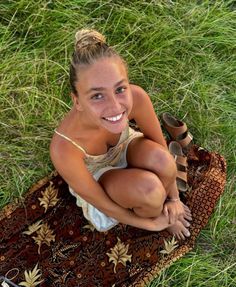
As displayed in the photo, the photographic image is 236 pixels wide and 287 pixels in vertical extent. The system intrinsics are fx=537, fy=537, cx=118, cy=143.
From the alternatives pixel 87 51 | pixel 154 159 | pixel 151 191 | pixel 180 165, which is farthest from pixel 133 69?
pixel 87 51

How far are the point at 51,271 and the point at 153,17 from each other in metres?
1.17

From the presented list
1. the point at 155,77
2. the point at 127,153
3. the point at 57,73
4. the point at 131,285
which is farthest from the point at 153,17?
the point at 131,285

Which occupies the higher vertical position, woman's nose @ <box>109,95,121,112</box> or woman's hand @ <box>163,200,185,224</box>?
woman's nose @ <box>109,95,121,112</box>

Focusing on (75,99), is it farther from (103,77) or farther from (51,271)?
(51,271)

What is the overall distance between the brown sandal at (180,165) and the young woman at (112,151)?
8 centimetres

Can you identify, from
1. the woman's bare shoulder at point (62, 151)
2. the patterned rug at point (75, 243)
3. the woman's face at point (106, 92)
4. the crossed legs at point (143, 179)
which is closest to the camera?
the woman's face at point (106, 92)

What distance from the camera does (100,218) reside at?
194 centimetres

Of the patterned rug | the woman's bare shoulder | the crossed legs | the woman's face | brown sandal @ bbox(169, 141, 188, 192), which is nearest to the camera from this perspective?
the woman's face

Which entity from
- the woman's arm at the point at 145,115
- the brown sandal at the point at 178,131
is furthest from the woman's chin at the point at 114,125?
the brown sandal at the point at 178,131

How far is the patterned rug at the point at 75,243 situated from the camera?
1.92m

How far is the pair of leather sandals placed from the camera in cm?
204

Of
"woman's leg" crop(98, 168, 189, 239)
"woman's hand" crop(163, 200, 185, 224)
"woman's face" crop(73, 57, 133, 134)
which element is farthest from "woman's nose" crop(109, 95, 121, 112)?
"woman's hand" crop(163, 200, 185, 224)

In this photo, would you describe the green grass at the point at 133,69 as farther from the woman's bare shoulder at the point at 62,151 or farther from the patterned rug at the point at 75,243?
the woman's bare shoulder at the point at 62,151

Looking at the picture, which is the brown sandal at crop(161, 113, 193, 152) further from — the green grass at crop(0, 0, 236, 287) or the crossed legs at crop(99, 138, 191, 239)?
the crossed legs at crop(99, 138, 191, 239)
